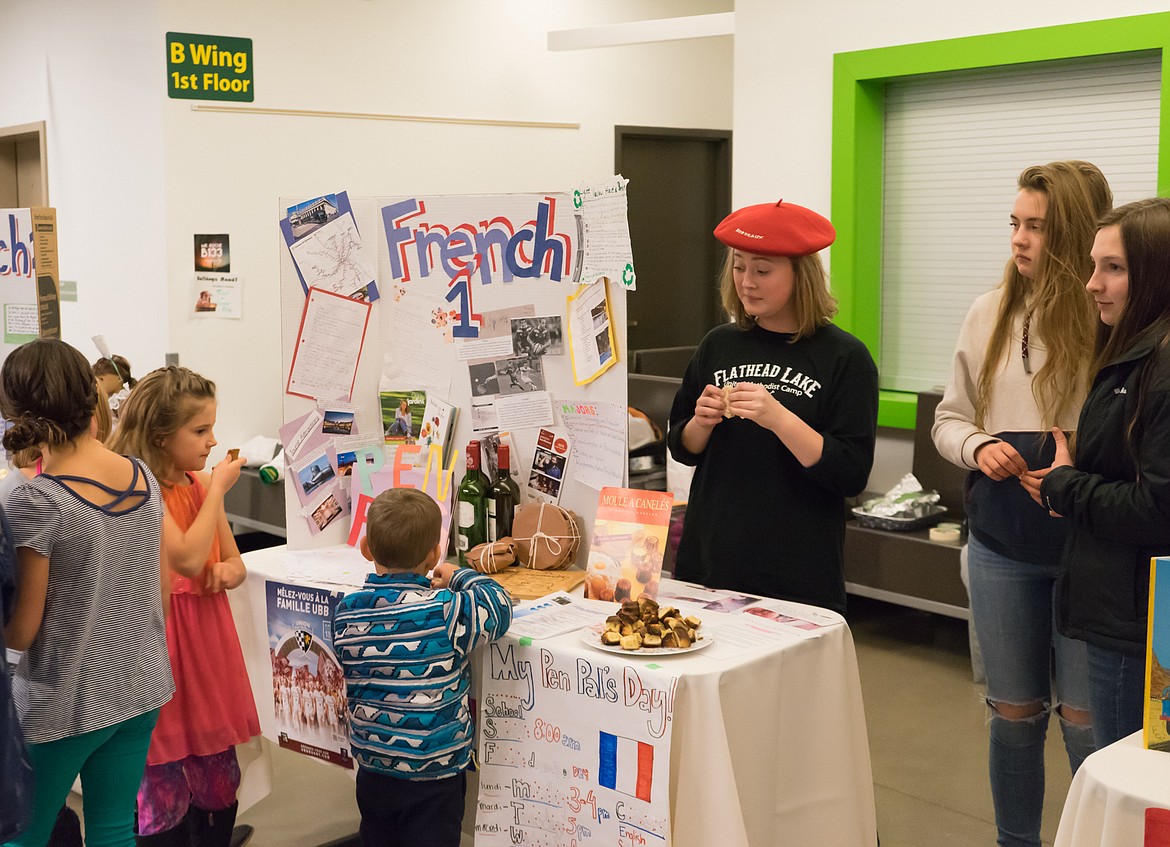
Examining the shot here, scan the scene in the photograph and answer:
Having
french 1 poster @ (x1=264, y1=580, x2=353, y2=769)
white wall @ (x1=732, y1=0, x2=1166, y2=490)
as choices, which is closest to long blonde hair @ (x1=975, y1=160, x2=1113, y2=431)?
french 1 poster @ (x1=264, y1=580, x2=353, y2=769)

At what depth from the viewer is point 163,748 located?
2.64 meters

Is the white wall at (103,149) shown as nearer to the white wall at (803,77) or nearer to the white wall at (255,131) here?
the white wall at (255,131)

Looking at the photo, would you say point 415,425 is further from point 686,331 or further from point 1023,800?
point 686,331

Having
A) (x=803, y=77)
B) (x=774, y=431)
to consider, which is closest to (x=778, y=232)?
(x=774, y=431)

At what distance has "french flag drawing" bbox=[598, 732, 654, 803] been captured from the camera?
218 centimetres

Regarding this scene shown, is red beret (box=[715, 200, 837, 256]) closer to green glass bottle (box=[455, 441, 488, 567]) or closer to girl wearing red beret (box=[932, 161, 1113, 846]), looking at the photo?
girl wearing red beret (box=[932, 161, 1113, 846])

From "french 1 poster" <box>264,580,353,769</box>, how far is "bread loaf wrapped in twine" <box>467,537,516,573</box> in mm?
327

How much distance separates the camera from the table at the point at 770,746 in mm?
2156

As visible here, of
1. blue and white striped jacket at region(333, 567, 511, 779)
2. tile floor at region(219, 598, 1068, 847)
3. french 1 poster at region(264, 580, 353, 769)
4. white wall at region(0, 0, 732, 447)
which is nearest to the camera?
blue and white striped jacket at region(333, 567, 511, 779)

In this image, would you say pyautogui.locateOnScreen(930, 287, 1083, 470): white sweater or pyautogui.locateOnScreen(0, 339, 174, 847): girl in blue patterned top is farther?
pyautogui.locateOnScreen(930, 287, 1083, 470): white sweater

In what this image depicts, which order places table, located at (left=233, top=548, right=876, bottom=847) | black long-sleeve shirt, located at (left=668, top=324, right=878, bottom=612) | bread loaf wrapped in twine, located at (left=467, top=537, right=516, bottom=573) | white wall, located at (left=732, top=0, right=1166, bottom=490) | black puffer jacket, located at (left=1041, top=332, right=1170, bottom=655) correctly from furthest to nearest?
1. white wall, located at (left=732, top=0, right=1166, bottom=490)
2. bread loaf wrapped in twine, located at (left=467, top=537, right=516, bottom=573)
3. black long-sleeve shirt, located at (left=668, top=324, right=878, bottom=612)
4. table, located at (left=233, top=548, right=876, bottom=847)
5. black puffer jacket, located at (left=1041, top=332, right=1170, bottom=655)

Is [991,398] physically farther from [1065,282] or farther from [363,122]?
[363,122]

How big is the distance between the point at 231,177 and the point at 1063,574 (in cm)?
503

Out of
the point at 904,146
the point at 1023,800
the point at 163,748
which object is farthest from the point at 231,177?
the point at 1023,800
